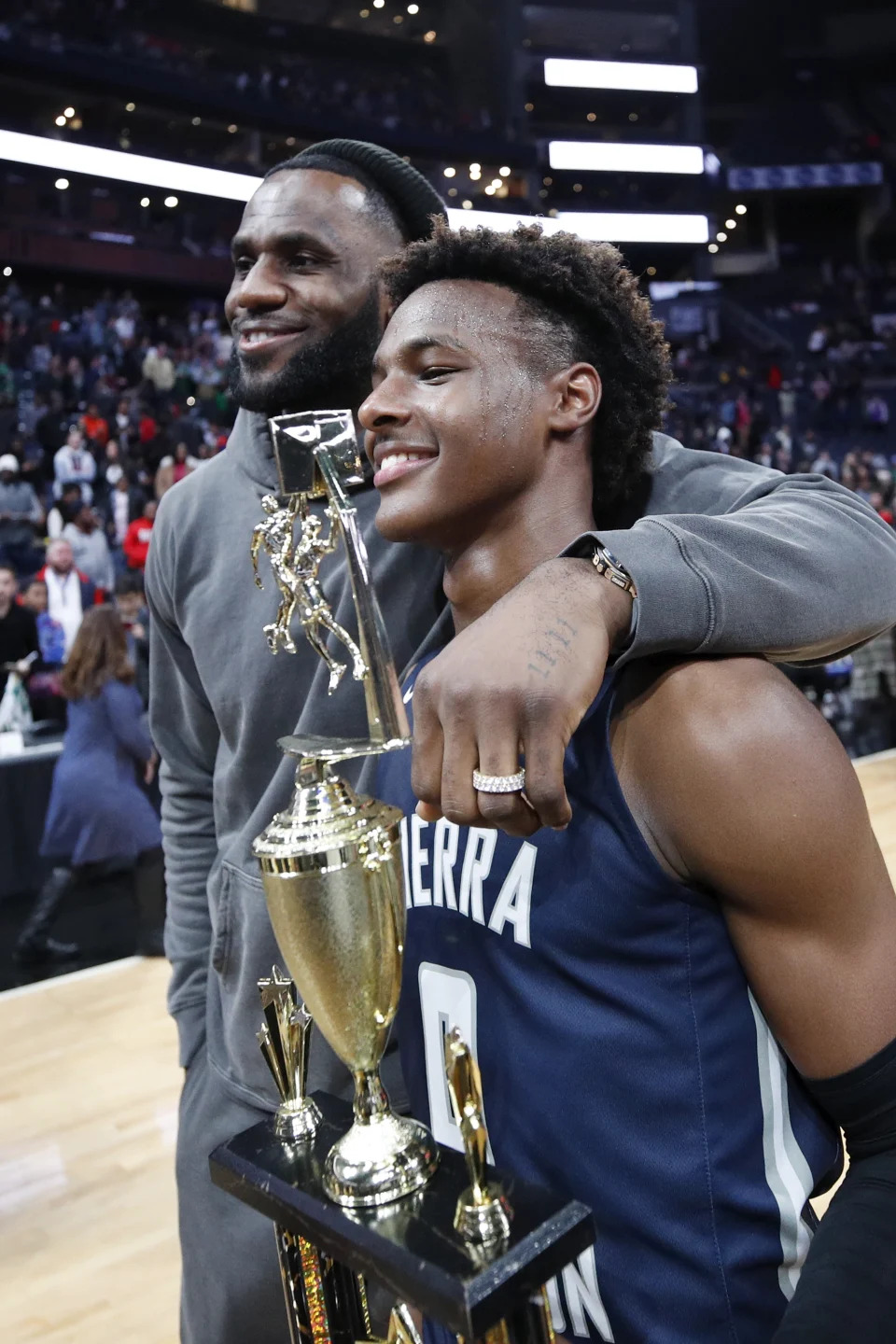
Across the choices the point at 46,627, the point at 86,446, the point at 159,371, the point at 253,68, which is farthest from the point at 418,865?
the point at 253,68

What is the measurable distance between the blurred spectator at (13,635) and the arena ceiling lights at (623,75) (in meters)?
10.5

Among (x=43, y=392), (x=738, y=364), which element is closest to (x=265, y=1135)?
(x=43, y=392)

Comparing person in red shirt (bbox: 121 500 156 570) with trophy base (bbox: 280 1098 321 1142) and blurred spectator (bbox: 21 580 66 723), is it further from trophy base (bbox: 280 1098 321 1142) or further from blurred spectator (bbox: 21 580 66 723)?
trophy base (bbox: 280 1098 321 1142)

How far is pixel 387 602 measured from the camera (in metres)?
1.28

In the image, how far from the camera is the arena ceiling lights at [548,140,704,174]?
13032 millimetres

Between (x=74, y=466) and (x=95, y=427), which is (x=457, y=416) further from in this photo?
(x=95, y=427)

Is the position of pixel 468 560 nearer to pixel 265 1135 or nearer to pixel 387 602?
pixel 387 602

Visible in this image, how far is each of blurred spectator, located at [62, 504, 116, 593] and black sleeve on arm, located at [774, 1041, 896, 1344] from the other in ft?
23.4

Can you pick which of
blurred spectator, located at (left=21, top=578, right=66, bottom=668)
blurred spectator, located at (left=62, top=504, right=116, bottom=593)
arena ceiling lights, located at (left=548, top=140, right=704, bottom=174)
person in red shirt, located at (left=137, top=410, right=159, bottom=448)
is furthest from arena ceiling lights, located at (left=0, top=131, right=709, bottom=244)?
blurred spectator, located at (left=21, top=578, right=66, bottom=668)

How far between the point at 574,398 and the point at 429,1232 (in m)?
0.70

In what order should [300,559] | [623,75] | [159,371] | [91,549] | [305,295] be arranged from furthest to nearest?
[623,75] < [159,371] < [91,549] < [305,295] < [300,559]

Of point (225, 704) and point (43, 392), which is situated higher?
point (43, 392)

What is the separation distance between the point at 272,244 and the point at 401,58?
48.6ft

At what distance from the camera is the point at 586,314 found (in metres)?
1.04
